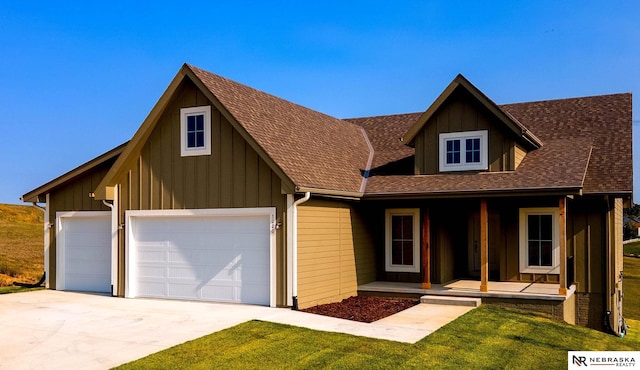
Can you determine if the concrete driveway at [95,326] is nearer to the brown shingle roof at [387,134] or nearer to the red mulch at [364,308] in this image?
the red mulch at [364,308]

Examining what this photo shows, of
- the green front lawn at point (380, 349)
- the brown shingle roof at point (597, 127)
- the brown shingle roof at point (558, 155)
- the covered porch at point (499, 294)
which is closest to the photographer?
the green front lawn at point (380, 349)

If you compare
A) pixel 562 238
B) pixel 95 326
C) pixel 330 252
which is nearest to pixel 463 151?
pixel 562 238

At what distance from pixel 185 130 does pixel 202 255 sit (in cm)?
299

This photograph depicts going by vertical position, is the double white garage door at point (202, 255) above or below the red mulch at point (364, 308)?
above

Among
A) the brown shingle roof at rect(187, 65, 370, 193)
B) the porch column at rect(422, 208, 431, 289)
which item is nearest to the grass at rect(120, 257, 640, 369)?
the porch column at rect(422, 208, 431, 289)

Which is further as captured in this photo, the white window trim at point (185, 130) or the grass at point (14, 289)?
the grass at point (14, 289)

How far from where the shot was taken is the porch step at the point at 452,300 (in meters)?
14.3

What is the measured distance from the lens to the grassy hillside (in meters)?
23.1

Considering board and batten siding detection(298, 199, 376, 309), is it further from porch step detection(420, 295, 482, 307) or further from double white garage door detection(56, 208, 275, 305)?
porch step detection(420, 295, 482, 307)

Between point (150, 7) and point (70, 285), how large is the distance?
7868 mm

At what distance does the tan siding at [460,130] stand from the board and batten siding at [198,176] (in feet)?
16.4

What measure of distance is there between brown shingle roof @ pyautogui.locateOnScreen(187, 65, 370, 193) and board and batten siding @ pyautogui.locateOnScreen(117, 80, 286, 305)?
423mm

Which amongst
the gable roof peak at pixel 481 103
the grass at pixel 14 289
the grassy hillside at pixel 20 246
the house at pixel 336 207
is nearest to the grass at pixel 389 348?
the house at pixel 336 207

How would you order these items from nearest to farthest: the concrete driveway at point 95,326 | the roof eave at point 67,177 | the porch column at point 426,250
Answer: the concrete driveway at point 95,326 < the porch column at point 426,250 < the roof eave at point 67,177
